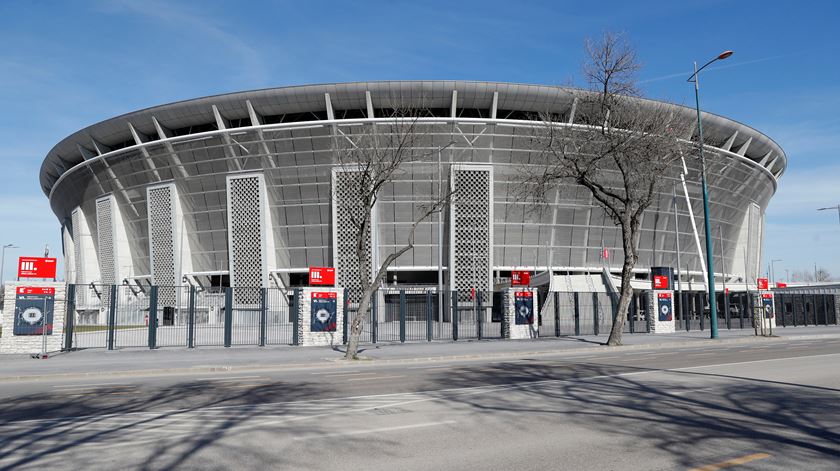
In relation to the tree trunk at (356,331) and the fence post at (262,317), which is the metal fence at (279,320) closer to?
the fence post at (262,317)

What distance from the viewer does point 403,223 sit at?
46656 millimetres

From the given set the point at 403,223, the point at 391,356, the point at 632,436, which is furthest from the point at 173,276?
the point at 632,436

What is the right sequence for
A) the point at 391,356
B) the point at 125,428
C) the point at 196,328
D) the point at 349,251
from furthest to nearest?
the point at 349,251, the point at 196,328, the point at 391,356, the point at 125,428

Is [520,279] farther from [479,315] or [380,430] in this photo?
[380,430]

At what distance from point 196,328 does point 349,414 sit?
19307 mm

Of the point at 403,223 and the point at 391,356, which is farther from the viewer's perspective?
the point at 403,223

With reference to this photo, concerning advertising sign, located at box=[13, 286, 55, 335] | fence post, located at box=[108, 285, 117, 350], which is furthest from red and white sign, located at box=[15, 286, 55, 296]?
fence post, located at box=[108, 285, 117, 350]

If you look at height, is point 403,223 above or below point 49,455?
above

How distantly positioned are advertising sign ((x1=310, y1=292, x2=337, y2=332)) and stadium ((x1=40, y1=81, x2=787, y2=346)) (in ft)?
51.0

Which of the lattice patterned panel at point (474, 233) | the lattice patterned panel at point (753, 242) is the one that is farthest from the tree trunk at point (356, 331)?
the lattice patterned panel at point (753, 242)

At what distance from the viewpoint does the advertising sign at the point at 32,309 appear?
2211cm

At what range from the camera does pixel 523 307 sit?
29438 mm

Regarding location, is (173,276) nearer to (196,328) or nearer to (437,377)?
(196,328)

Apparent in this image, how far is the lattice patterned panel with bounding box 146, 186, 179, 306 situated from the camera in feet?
160
